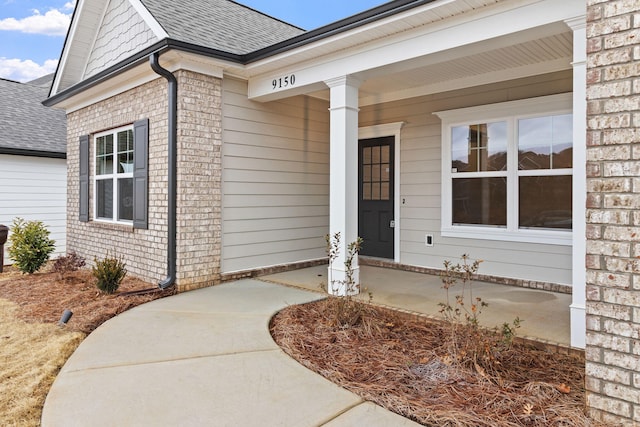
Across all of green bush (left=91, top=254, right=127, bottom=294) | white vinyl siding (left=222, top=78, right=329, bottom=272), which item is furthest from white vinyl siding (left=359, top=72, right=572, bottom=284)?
green bush (left=91, top=254, right=127, bottom=294)

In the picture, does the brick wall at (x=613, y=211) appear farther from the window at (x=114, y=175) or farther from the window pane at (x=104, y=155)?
the window pane at (x=104, y=155)

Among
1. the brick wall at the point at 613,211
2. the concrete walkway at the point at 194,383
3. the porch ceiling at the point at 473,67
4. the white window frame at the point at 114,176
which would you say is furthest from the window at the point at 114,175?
the brick wall at the point at 613,211

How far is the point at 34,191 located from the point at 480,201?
9665 millimetres

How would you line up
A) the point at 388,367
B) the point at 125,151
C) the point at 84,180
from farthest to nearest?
the point at 84,180 → the point at 125,151 → the point at 388,367

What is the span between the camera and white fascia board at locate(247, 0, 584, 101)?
358 cm

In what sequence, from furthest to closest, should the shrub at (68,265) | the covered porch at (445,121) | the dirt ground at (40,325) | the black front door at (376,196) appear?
the black front door at (376,196)
the shrub at (68,265)
the covered porch at (445,121)
the dirt ground at (40,325)

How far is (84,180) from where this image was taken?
7.59 metres

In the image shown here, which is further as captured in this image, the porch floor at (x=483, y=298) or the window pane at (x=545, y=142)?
the window pane at (x=545, y=142)

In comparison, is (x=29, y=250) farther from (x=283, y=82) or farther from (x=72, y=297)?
(x=283, y=82)

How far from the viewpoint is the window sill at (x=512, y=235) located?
5.22 metres

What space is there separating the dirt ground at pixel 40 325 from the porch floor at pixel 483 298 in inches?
87.1

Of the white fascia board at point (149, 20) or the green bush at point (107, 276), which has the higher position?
the white fascia board at point (149, 20)

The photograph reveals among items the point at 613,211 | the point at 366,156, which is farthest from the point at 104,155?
the point at 613,211

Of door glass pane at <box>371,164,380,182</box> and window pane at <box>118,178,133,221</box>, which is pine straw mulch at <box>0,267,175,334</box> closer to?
window pane at <box>118,178,133,221</box>
